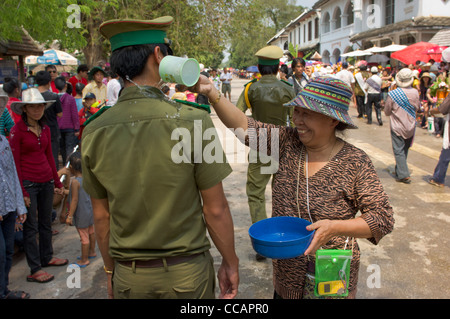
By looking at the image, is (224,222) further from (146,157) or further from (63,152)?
(63,152)

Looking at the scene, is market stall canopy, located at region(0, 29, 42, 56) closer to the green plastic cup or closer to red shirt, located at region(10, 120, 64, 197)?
red shirt, located at region(10, 120, 64, 197)

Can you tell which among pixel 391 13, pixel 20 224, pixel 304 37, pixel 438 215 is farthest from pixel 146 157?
pixel 304 37

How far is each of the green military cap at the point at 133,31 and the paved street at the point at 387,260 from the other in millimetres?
1282

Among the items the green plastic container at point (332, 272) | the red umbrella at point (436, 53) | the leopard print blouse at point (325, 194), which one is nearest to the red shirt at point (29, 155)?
the leopard print blouse at point (325, 194)

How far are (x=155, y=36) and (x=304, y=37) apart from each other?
43816 millimetres

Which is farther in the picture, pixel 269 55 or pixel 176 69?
pixel 269 55

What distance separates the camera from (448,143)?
6.20 m

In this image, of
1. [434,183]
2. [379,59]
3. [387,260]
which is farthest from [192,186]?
[379,59]

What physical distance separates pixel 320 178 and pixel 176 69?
3.15ft

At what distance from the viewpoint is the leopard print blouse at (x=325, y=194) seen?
196 cm

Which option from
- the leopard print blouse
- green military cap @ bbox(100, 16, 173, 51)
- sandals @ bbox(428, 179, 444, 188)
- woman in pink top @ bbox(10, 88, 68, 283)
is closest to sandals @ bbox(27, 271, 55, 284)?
woman in pink top @ bbox(10, 88, 68, 283)

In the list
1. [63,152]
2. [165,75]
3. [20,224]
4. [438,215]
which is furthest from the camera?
[63,152]

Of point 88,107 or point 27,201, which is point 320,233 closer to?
point 27,201

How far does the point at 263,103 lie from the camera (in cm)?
430
